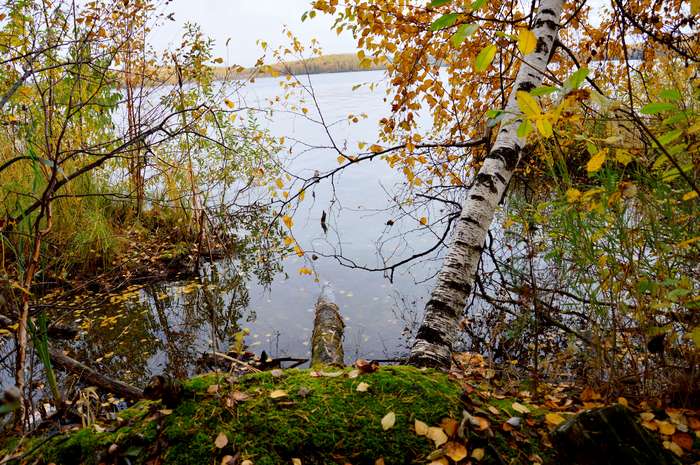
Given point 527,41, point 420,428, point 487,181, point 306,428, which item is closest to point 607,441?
point 420,428

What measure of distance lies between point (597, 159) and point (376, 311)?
12.3 ft

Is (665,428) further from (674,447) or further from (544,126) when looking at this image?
(544,126)

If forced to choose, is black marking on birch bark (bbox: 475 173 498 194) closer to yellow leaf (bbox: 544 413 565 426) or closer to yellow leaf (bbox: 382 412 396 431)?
yellow leaf (bbox: 544 413 565 426)

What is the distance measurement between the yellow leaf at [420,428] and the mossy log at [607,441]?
0.35 metres

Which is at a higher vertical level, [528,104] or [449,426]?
[528,104]

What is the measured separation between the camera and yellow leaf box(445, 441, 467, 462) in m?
1.16

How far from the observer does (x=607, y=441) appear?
1.07m

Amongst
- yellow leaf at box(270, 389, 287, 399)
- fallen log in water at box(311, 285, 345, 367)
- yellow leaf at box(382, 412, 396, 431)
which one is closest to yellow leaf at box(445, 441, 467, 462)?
yellow leaf at box(382, 412, 396, 431)

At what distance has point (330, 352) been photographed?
3.51 m

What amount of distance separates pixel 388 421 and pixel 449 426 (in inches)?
7.1

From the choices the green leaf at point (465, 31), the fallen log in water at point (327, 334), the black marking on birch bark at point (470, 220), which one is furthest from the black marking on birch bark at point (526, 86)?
the fallen log in water at point (327, 334)

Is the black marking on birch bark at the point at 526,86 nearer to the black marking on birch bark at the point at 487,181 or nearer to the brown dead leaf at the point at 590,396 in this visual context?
the black marking on birch bark at the point at 487,181

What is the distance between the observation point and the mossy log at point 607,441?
3.50 feet

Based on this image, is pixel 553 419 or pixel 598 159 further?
pixel 553 419
